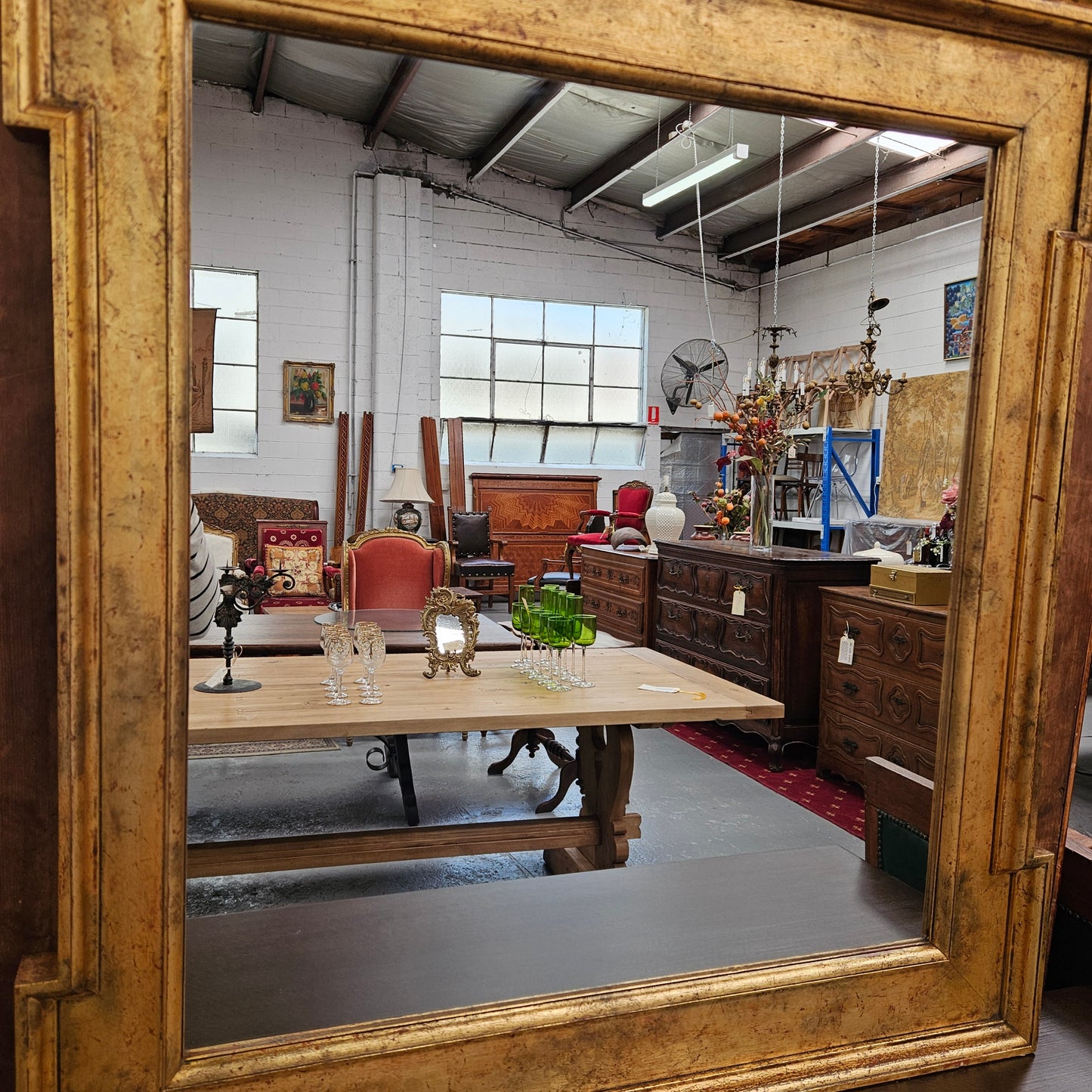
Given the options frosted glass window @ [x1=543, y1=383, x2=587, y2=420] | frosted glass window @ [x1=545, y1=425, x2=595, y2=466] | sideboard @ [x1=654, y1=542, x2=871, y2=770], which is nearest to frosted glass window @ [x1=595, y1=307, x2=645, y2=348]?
frosted glass window @ [x1=543, y1=383, x2=587, y2=420]

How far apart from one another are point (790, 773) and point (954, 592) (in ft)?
12.0

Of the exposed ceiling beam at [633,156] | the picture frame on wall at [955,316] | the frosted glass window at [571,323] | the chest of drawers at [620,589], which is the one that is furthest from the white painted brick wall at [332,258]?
the picture frame on wall at [955,316]

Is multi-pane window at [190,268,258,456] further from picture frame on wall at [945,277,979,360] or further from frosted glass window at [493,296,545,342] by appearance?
picture frame on wall at [945,277,979,360]

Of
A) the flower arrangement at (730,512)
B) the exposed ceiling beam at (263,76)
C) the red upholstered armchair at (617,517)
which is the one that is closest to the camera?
the flower arrangement at (730,512)

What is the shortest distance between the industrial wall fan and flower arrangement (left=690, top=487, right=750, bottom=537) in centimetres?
469

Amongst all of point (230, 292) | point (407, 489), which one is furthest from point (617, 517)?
point (230, 292)

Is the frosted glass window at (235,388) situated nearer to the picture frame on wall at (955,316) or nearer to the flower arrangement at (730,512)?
the flower arrangement at (730,512)

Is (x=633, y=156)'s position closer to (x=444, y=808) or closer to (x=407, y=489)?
(x=407, y=489)

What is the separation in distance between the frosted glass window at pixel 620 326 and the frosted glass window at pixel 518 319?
0.71 meters

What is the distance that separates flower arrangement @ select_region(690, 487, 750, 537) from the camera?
5.23 metres

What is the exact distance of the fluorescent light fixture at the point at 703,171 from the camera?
639 centimetres

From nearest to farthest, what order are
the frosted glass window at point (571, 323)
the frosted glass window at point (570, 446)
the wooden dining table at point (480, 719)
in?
the wooden dining table at point (480, 719), the frosted glass window at point (571, 323), the frosted glass window at point (570, 446)

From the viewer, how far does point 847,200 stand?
8102mm

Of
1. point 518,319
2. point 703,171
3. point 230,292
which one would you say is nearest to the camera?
point 703,171
